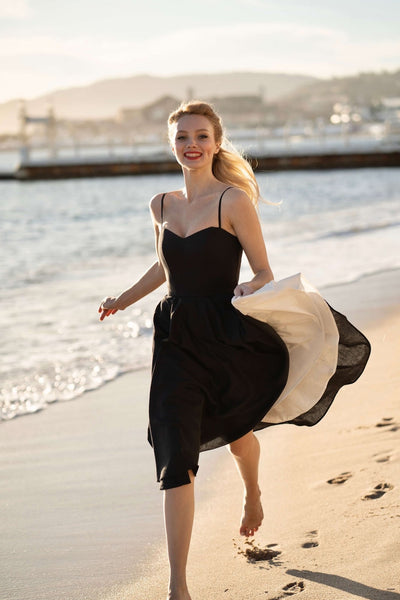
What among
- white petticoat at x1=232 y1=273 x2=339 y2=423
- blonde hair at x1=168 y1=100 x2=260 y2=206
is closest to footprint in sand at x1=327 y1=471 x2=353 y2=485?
white petticoat at x1=232 y1=273 x2=339 y2=423

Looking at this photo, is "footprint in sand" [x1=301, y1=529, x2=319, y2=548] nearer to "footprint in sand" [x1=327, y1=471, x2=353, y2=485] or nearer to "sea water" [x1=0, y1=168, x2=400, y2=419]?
"footprint in sand" [x1=327, y1=471, x2=353, y2=485]

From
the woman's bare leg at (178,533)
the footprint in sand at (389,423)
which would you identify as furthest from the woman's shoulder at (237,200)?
the footprint in sand at (389,423)

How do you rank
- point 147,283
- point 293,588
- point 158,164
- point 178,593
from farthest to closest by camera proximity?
1. point 158,164
2. point 147,283
3. point 293,588
4. point 178,593

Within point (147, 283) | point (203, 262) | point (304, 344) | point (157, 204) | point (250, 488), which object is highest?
point (157, 204)

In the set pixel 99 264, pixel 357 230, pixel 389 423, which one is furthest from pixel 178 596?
pixel 357 230

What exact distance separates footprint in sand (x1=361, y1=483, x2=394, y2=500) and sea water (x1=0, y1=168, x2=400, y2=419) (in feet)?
3.50

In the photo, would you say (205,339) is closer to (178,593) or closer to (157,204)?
(157,204)

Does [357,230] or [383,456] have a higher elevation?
[383,456]

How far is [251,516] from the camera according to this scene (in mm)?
2879

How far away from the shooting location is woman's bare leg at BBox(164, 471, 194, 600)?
2.45 metres

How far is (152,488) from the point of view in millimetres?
3551

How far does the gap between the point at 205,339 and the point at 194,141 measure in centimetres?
66

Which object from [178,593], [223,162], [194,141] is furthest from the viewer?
[223,162]

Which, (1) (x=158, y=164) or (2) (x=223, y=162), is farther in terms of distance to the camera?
(1) (x=158, y=164)
